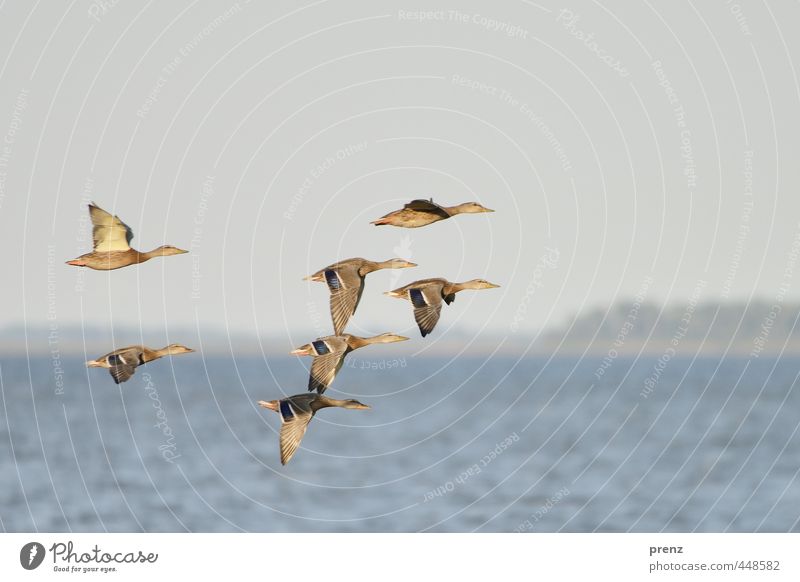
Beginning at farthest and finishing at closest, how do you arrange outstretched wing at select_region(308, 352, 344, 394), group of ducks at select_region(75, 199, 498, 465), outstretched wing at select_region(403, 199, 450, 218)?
outstretched wing at select_region(403, 199, 450, 218)
group of ducks at select_region(75, 199, 498, 465)
outstretched wing at select_region(308, 352, 344, 394)

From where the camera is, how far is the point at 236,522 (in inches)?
1255

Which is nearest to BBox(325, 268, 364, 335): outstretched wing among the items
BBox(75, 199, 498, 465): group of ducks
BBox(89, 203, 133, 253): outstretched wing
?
BBox(75, 199, 498, 465): group of ducks

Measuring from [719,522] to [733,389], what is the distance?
209 ft

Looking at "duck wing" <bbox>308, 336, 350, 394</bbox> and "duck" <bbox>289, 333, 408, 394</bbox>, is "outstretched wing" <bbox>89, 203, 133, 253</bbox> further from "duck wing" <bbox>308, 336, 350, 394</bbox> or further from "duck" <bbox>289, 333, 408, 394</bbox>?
"duck wing" <bbox>308, 336, 350, 394</bbox>

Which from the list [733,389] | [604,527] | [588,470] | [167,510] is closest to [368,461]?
[588,470]

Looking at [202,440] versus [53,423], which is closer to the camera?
[202,440]

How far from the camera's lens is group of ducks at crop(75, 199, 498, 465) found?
1491 cm

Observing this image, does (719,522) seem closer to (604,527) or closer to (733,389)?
(604,527)

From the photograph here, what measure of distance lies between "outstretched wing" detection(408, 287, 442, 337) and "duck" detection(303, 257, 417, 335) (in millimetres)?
572

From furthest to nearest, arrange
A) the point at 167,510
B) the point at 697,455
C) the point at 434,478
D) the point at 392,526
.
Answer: the point at 697,455, the point at 434,478, the point at 167,510, the point at 392,526

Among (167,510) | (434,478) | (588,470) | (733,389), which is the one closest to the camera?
(167,510)

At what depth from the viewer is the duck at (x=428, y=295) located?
600 inches
